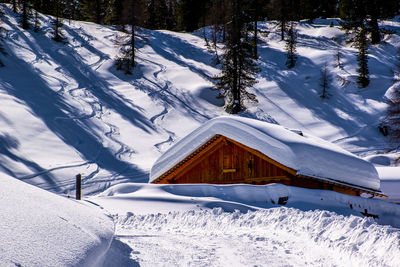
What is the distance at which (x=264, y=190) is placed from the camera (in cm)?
998

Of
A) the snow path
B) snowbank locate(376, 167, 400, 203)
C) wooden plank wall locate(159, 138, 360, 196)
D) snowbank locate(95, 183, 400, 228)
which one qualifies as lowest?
snowbank locate(376, 167, 400, 203)

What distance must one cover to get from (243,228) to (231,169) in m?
6.57

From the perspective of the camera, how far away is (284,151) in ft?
39.0

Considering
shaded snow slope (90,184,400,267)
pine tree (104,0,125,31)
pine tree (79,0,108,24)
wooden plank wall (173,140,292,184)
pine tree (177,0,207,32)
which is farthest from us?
pine tree (79,0,108,24)

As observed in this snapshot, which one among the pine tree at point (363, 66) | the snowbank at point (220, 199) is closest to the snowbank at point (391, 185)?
the snowbank at point (220, 199)

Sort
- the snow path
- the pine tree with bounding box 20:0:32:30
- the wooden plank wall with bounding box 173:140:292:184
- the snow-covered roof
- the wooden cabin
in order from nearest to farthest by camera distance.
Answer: the snow path < the snow-covered roof < the wooden cabin < the wooden plank wall with bounding box 173:140:292:184 < the pine tree with bounding box 20:0:32:30

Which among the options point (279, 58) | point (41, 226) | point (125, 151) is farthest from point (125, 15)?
point (41, 226)

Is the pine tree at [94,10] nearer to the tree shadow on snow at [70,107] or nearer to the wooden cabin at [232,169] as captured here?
the tree shadow on snow at [70,107]

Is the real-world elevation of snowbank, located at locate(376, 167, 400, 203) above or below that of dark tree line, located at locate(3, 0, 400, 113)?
below

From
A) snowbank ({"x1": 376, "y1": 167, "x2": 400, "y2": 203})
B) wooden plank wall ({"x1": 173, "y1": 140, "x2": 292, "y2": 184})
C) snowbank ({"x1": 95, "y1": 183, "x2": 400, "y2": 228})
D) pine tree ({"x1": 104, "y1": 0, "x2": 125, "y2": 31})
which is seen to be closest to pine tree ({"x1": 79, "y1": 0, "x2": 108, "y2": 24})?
pine tree ({"x1": 104, "y1": 0, "x2": 125, "y2": 31})

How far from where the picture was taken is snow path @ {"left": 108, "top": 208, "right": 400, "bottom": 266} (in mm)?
5035

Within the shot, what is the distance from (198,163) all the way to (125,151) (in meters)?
11.7

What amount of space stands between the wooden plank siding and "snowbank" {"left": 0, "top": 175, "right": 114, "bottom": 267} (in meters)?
8.58

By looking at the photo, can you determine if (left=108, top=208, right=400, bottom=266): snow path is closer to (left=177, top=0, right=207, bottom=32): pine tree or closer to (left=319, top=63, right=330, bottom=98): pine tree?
(left=319, top=63, right=330, bottom=98): pine tree
